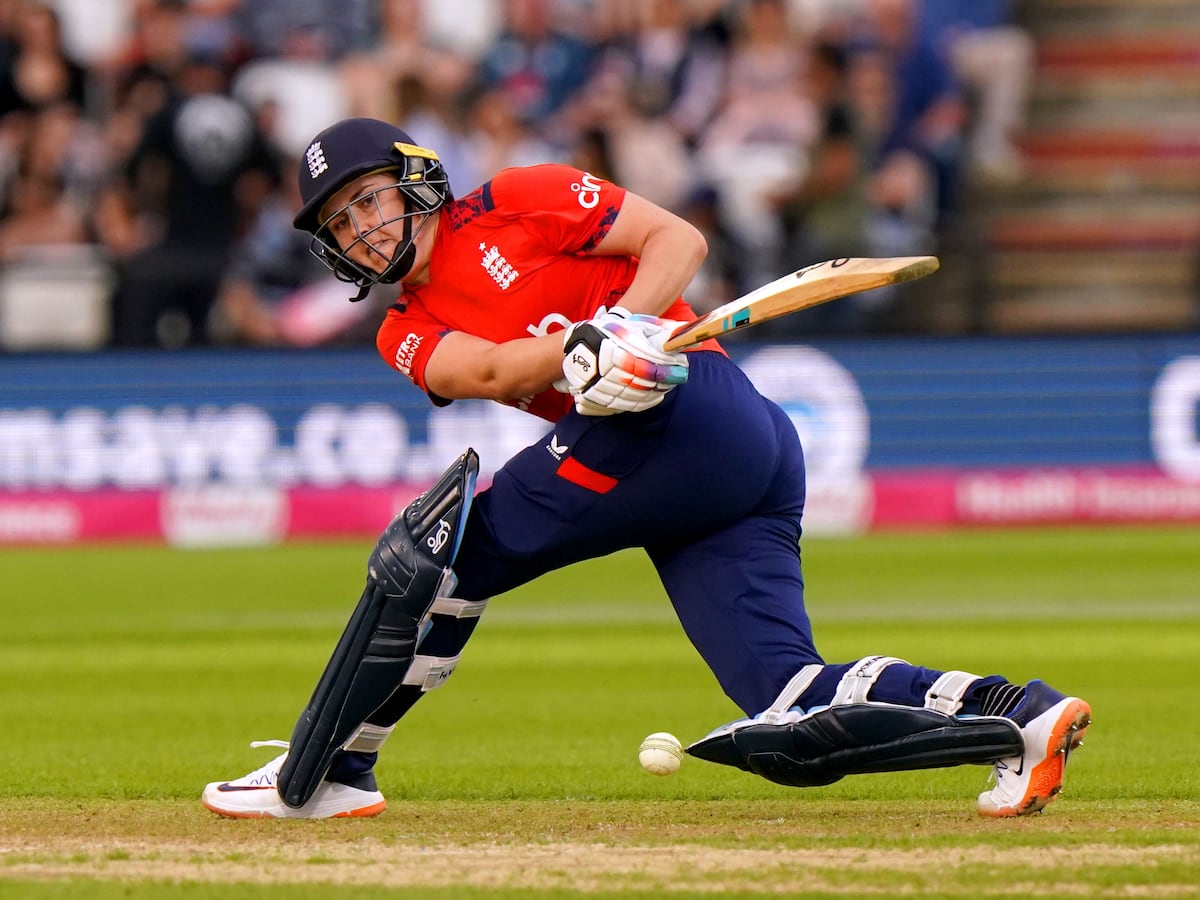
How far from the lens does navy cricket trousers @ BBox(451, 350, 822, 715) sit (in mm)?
4652

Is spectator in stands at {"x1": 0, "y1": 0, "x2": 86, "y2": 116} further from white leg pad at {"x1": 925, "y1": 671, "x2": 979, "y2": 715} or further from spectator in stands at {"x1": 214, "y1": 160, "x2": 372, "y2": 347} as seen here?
white leg pad at {"x1": 925, "y1": 671, "x2": 979, "y2": 715}

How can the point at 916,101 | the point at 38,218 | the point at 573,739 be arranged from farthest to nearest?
the point at 916,101
the point at 38,218
the point at 573,739

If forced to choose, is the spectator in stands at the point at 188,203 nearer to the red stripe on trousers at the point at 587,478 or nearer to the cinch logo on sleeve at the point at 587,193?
the cinch logo on sleeve at the point at 587,193

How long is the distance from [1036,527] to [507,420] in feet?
13.3

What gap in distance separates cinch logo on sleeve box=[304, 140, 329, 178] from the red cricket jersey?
0.32m

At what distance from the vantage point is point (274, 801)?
494 cm

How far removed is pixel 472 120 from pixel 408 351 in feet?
36.4

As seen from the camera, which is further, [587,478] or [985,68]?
[985,68]

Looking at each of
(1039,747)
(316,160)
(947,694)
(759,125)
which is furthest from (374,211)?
(759,125)

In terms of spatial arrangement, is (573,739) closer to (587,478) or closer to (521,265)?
(587,478)

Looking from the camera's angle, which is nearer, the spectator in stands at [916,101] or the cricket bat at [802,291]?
the cricket bat at [802,291]

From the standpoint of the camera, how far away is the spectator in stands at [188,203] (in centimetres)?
1511

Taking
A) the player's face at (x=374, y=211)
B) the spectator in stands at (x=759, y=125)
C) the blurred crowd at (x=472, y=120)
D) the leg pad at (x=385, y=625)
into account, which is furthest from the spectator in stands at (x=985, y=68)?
the leg pad at (x=385, y=625)

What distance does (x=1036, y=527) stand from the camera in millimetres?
14695
